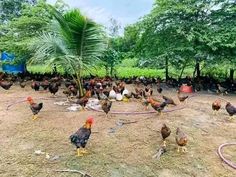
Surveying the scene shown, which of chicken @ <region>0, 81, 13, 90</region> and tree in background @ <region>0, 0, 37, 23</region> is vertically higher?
tree in background @ <region>0, 0, 37, 23</region>

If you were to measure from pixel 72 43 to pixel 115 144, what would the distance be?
14.6 ft

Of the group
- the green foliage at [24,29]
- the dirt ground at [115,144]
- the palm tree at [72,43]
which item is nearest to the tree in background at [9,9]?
the green foliage at [24,29]

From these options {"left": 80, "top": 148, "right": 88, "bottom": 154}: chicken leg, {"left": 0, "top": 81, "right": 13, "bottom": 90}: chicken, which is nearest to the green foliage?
{"left": 0, "top": 81, "right": 13, "bottom": 90}: chicken

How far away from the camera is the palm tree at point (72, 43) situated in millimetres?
9695

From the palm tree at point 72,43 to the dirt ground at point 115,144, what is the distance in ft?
4.90

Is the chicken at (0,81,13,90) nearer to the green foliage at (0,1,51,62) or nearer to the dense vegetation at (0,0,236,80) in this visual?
the dense vegetation at (0,0,236,80)

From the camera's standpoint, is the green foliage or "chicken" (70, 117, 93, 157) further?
the green foliage

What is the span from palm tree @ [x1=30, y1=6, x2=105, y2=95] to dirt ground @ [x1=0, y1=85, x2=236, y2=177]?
149 centimetres

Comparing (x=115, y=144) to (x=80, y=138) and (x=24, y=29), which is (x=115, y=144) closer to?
(x=80, y=138)

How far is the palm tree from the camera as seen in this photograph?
31.8 ft

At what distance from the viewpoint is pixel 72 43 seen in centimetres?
1011

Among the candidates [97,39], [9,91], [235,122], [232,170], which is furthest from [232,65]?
[9,91]

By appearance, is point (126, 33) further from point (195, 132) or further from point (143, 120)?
point (195, 132)

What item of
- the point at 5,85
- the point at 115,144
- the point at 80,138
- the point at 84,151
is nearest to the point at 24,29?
the point at 5,85
